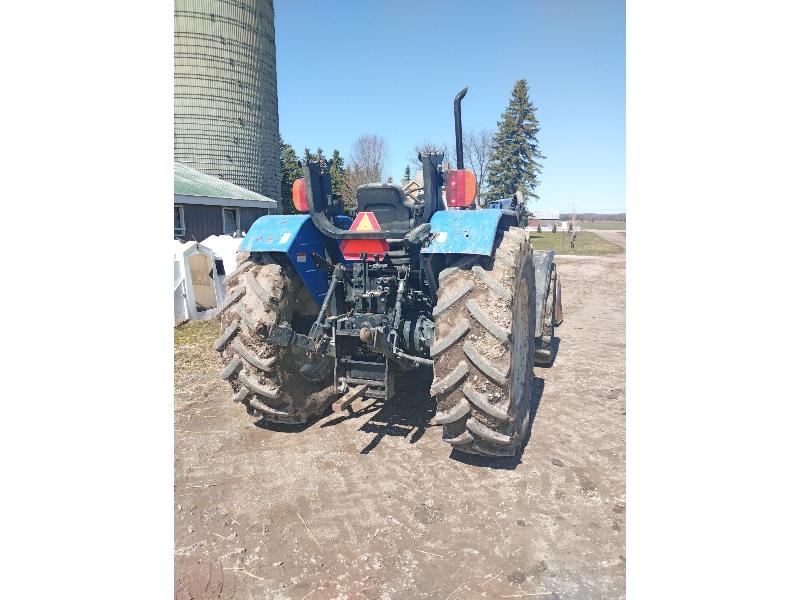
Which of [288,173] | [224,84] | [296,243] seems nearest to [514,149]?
[224,84]

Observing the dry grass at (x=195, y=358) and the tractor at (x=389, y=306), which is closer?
the tractor at (x=389, y=306)

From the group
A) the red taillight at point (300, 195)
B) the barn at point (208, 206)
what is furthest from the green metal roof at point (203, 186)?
the red taillight at point (300, 195)

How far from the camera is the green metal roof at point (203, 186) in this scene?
15.2 meters

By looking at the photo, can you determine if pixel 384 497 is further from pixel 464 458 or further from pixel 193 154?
pixel 193 154

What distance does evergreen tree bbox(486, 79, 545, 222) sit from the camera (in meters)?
20.7

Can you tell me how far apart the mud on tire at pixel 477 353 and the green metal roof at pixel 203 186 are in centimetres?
1313

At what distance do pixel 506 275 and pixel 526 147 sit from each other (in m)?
21.4

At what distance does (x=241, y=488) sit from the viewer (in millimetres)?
3312

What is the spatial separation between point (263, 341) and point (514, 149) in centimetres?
2250

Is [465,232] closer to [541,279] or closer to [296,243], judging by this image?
[296,243]

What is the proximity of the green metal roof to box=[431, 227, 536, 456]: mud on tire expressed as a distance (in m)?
13.1

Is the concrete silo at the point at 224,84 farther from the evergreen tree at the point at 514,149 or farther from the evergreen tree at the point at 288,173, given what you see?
the evergreen tree at the point at 514,149

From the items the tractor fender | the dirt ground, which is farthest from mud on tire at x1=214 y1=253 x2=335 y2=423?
the tractor fender

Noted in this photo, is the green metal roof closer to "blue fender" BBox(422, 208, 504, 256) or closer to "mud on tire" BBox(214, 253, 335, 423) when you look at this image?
"mud on tire" BBox(214, 253, 335, 423)
